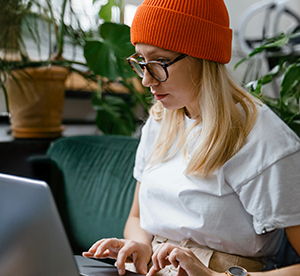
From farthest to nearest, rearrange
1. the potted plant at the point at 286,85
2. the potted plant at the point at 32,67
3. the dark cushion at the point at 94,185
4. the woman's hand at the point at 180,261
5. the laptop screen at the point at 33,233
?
the potted plant at the point at 32,67, the dark cushion at the point at 94,185, the potted plant at the point at 286,85, the woman's hand at the point at 180,261, the laptop screen at the point at 33,233

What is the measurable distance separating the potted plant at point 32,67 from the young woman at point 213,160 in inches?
31.5

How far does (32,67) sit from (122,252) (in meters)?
1.03

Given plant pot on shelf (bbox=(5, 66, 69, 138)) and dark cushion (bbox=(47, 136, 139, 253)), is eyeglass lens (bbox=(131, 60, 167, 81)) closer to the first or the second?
dark cushion (bbox=(47, 136, 139, 253))

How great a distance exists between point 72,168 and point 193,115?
647 millimetres

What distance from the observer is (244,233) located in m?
0.80

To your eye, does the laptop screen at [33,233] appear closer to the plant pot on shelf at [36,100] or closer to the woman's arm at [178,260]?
the woman's arm at [178,260]

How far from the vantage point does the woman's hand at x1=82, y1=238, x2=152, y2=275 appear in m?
0.72

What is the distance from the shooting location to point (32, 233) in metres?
0.42

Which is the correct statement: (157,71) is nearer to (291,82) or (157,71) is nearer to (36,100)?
(291,82)

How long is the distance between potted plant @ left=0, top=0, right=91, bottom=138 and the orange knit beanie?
82cm

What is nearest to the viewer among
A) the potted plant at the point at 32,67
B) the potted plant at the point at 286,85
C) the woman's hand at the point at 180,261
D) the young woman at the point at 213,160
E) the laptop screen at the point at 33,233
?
the laptop screen at the point at 33,233

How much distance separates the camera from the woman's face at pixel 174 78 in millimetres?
777

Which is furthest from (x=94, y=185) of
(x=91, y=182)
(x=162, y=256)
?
(x=162, y=256)

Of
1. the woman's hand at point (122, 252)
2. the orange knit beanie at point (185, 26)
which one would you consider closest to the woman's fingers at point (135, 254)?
the woman's hand at point (122, 252)
